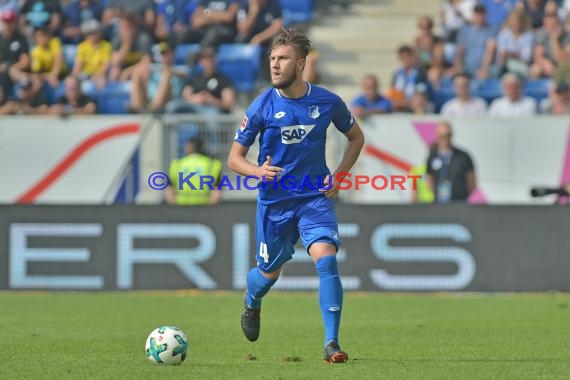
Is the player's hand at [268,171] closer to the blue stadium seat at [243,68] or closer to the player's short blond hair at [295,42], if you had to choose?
the player's short blond hair at [295,42]

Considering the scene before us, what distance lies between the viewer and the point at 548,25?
20.4 meters

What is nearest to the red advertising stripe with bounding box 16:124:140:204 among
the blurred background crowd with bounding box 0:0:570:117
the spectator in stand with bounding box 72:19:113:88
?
the blurred background crowd with bounding box 0:0:570:117

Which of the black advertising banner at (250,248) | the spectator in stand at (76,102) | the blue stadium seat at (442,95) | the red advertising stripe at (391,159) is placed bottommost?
the black advertising banner at (250,248)

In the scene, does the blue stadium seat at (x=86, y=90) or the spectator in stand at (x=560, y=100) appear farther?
the blue stadium seat at (x=86, y=90)

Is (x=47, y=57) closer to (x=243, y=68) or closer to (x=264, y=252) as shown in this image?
(x=243, y=68)

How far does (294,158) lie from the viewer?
931 centimetres

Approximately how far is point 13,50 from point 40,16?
1.65m

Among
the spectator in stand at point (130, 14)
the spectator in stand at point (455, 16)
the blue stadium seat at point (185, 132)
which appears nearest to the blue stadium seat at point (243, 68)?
Result: the spectator in stand at point (130, 14)

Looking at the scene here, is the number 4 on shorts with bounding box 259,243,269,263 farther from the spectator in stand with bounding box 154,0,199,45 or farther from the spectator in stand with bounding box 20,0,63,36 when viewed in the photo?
the spectator in stand with bounding box 20,0,63,36

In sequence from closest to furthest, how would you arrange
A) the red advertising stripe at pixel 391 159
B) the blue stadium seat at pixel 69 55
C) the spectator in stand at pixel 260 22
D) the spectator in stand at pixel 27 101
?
1. the red advertising stripe at pixel 391 159
2. the spectator in stand at pixel 27 101
3. the spectator in stand at pixel 260 22
4. the blue stadium seat at pixel 69 55

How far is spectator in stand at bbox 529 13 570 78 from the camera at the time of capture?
20.0m

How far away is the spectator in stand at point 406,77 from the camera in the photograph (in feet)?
64.9

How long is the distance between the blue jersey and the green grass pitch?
4.25ft

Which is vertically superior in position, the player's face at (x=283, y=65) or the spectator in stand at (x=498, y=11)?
the player's face at (x=283, y=65)
